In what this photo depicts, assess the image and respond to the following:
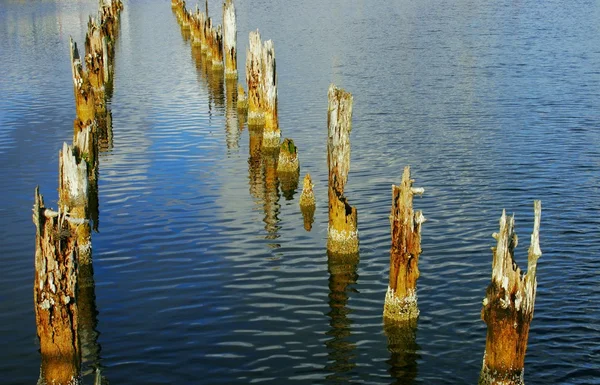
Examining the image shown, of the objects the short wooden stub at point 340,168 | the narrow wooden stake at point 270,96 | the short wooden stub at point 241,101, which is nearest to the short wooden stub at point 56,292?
the short wooden stub at point 340,168

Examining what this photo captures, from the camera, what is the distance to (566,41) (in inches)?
2331

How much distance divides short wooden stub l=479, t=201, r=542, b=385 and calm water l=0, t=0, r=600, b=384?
5.98 feet

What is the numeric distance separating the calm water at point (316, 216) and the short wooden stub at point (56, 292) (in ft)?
5.46

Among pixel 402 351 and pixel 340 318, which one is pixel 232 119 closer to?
pixel 340 318

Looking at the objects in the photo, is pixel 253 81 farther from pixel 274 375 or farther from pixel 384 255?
pixel 274 375

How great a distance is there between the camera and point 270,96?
106ft

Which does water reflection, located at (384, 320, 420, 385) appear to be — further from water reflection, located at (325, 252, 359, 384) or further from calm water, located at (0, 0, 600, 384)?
water reflection, located at (325, 252, 359, 384)

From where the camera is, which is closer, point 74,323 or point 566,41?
point 74,323

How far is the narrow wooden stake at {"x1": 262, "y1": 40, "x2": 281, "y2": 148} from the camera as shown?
32.2 m

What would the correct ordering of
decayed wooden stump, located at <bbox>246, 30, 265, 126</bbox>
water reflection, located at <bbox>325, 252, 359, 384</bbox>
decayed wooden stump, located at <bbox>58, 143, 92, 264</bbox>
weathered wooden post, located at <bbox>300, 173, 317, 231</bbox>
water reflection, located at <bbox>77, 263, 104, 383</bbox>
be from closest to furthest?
1. water reflection, located at <bbox>325, 252, 359, 384</bbox>
2. water reflection, located at <bbox>77, 263, 104, 383</bbox>
3. decayed wooden stump, located at <bbox>58, 143, 92, 264</bbox>
4. weathered wooden post, located at <bbox>300, 173, 317, 231</bbox>
5. decayed wooden stump, located at <bbox>246, 30, 265, 126</bbox>

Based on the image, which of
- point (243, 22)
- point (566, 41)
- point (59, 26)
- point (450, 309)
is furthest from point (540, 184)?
point (59, 26)

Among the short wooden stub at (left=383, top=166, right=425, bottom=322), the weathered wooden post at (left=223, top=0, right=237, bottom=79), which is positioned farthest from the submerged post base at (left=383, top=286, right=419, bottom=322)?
the weathered wooden post at (left=223, top=0, right=237, bottom=79)

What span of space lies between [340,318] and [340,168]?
4.61 metres

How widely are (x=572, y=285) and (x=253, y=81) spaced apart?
59.3 ft
